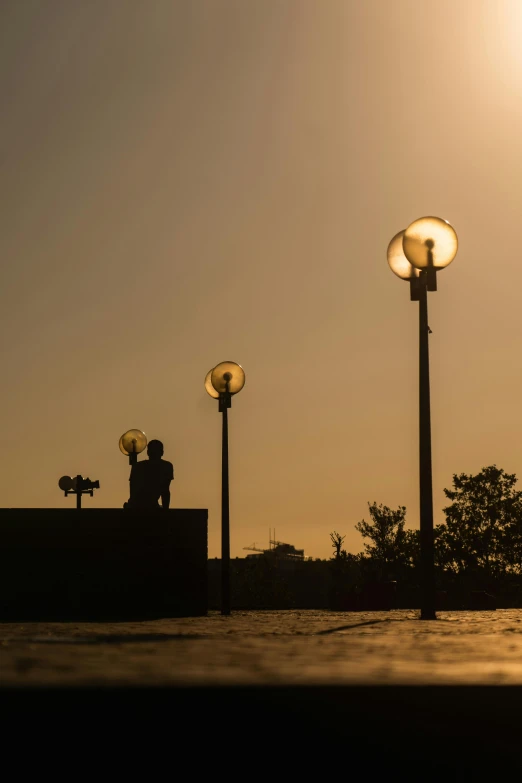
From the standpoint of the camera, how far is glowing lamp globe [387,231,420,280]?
15.0 metres

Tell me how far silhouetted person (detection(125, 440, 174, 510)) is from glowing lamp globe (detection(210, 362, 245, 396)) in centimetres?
465

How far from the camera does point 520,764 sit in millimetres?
1665

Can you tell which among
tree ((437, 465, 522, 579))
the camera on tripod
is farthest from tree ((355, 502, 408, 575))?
the camera on tripod

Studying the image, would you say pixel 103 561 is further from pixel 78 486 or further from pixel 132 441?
pixel 78 486

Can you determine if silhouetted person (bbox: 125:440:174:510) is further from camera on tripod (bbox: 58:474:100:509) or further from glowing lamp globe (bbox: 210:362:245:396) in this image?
camera on tripod (bbox: 58:474:100:509)

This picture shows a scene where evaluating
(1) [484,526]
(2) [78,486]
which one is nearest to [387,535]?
(1) [484,526]

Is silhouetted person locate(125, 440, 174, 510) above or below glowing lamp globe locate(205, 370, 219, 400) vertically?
below

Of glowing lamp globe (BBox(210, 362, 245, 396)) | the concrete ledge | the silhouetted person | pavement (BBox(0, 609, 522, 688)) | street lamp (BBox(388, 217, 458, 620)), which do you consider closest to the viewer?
pavement (BBox(0, 609, 522, 688))

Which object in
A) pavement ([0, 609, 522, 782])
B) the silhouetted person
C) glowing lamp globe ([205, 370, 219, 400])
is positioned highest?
glowing lamp globe ([205, 370, 219, 400])

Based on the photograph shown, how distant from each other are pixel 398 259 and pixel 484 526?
95.3 m

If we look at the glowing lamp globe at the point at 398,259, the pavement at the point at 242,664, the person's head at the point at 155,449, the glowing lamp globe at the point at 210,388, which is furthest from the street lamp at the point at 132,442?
the pavement at the point at 242,664

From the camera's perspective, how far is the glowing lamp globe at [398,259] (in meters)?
15.0

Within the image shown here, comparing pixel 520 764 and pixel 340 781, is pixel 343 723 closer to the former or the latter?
pixel 340 781

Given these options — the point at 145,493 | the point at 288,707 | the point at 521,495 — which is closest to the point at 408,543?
the point at 521,495
